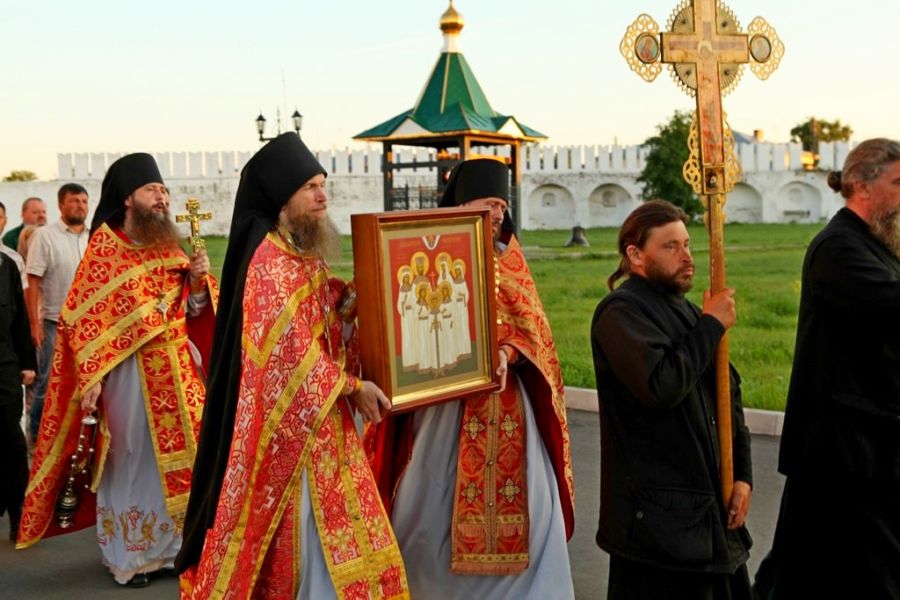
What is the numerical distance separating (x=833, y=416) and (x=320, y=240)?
1.98 meters

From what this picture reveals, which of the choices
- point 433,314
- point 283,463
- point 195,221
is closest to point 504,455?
point 433,314

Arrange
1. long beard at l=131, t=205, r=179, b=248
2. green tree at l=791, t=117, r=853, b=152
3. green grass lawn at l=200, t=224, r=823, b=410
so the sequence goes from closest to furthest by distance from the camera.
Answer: long beard at l=131, t=205, r=179, b=248 → green grass lawn at l=200, t=224, r=823, b=410 → green tree at l=791, t=117, r=853, b=152

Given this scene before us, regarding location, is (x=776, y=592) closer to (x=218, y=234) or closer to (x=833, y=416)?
(x=833, y=416)

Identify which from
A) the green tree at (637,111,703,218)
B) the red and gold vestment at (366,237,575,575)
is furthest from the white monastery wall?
the red and gold vestment at (366,237,575,575)

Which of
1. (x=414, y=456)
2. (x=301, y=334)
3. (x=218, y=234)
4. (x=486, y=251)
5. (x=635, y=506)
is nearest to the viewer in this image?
(x=635, y=506)

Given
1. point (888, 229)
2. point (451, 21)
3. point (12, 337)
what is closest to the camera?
point (888, 229)

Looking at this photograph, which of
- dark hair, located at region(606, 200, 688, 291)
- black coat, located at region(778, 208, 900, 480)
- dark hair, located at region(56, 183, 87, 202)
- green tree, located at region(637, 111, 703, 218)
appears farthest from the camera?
green tree, located at region(637, 111, 703, 218)

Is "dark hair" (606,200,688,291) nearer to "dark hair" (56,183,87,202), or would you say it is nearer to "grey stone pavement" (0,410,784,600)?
"grey stone pavement" (0,410,784,600)

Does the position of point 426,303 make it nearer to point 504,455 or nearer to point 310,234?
point 310,234

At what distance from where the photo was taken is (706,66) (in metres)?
3.93

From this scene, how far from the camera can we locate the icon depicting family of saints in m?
3.97

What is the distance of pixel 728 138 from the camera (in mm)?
3965

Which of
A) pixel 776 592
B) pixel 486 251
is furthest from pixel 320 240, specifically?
pixel 776 592

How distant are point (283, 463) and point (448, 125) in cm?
2107
